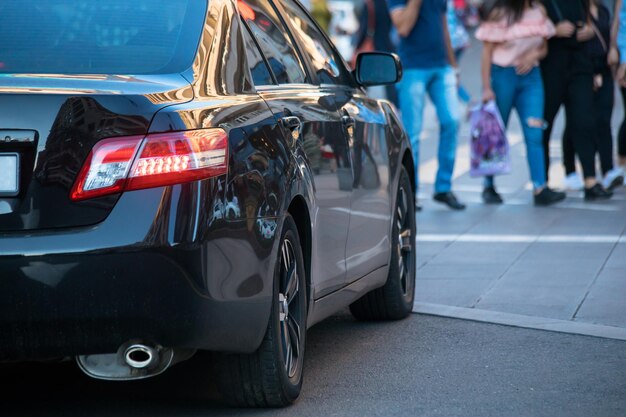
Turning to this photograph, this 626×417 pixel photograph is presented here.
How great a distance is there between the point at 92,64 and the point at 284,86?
3.48 ft

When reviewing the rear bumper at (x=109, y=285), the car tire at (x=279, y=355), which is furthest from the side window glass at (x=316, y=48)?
the rear bumper at (x=109, y=285)

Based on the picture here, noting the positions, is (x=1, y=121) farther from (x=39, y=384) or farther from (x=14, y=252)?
(x=39, y=384)

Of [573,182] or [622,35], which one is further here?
[573,182]

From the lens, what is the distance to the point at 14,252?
3984 mm

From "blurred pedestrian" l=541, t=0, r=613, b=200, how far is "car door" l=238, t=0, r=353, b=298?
21.2 ft

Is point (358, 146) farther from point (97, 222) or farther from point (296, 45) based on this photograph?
point (97, 222)

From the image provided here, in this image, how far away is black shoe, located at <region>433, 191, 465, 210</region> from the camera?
1159cm

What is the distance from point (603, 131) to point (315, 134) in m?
7.78

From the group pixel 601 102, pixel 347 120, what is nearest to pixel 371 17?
pixel 601 102

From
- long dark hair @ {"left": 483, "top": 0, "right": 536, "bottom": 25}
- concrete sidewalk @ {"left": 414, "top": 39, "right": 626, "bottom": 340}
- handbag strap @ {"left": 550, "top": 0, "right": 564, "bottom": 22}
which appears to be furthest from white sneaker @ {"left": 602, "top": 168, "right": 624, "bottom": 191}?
long dark hair @ {"left": 483, "top": 0, "right": 536, "bottom": 25}

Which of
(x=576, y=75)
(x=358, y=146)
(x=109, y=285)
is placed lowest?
(x=576, y=75)

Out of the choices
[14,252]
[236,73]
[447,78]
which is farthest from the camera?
[447,78]

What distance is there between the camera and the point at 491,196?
11984 mm

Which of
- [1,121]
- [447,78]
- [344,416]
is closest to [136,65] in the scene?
[1,121]
